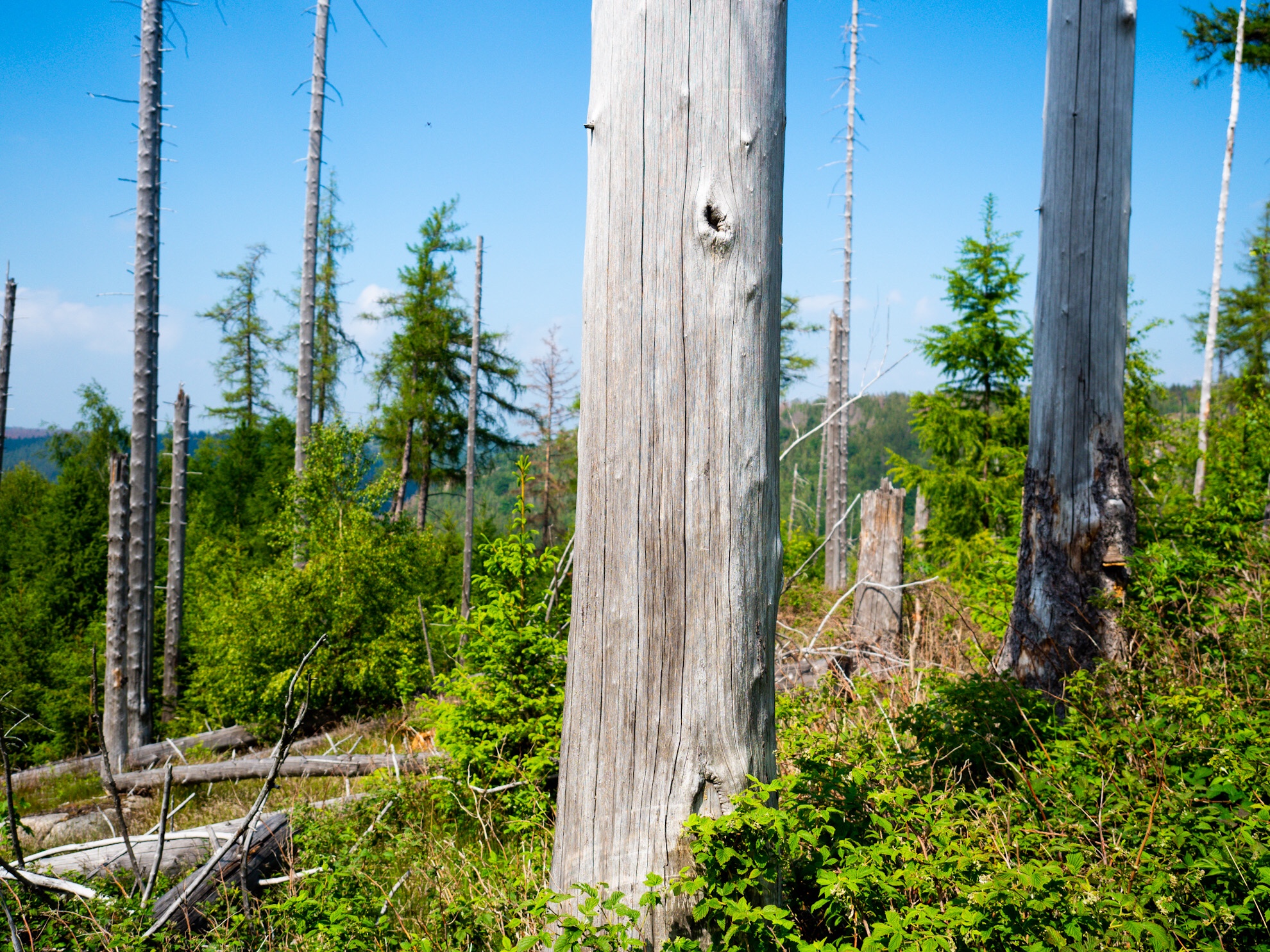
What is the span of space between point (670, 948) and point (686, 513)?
1105mm

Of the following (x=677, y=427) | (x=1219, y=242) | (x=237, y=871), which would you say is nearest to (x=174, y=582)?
(x=237, y=871)

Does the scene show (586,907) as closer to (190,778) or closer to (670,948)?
(670,948)

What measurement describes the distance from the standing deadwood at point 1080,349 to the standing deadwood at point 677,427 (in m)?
3.38

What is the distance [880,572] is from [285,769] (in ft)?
22.6

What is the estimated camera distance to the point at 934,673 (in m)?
4.95

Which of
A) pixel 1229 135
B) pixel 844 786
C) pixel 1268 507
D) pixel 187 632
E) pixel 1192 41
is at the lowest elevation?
pixel 187 632

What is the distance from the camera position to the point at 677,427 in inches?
77.2

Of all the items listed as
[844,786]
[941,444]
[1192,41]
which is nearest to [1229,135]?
[1192,41]

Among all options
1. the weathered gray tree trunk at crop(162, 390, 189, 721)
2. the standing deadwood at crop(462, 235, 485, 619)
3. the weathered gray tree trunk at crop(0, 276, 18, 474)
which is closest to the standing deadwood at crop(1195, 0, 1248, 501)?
the standing deadwood at crop(462, 235, 485, 619)

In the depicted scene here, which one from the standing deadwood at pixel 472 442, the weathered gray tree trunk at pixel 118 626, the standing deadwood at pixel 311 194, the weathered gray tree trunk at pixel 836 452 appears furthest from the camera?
the standing deadwood at pixel 472 442

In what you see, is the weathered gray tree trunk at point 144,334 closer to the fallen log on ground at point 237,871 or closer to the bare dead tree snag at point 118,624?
the bare dead tree snag at point 118,624

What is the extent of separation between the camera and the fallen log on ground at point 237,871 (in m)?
2.84

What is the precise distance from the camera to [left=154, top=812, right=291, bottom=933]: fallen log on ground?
2.84 metres

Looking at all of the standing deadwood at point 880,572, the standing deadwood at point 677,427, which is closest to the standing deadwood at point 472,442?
the standing deadwood at point 880,572
